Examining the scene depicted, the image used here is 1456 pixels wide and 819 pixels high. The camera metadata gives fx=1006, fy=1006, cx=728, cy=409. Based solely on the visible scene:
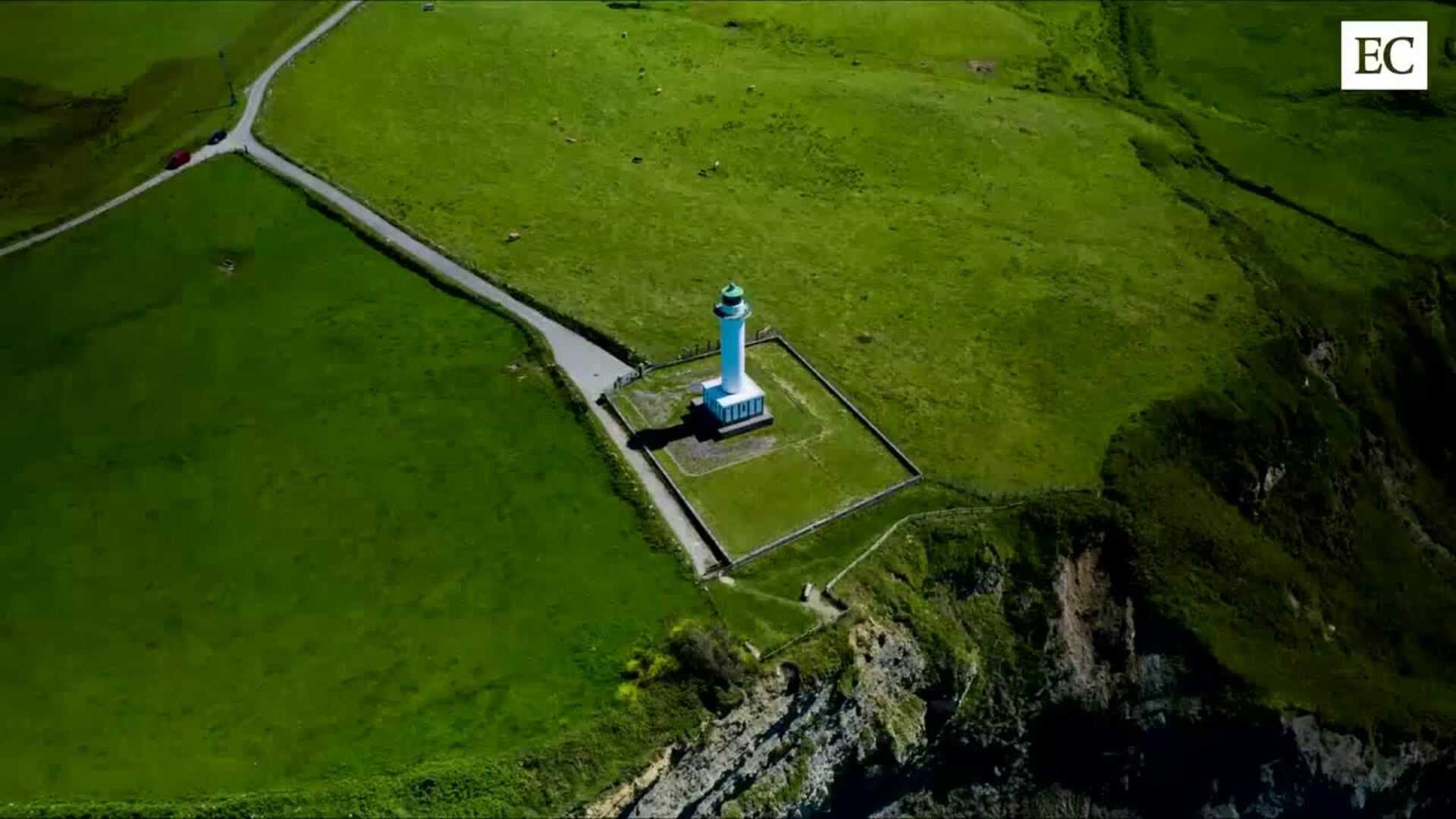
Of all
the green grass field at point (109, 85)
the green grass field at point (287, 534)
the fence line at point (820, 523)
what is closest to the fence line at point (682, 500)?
the fence line at point (820, 523)

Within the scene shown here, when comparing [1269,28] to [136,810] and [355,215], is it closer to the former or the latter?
[355,215]

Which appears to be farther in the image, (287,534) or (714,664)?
(287,534)

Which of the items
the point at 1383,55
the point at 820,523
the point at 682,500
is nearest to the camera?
the point at 820,523

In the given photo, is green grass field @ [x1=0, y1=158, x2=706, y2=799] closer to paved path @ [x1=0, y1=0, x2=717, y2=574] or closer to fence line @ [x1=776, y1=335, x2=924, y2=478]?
paved path @ [x1=0, y1=0, x2=717, y2=574]

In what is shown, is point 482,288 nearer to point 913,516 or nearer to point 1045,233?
point 913,516

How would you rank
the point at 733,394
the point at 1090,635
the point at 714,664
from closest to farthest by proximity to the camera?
the point at 714,664 < the point at 1090,635 < the point at 733,394

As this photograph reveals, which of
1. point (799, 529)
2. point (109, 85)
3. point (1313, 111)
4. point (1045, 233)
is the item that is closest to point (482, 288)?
point (799, 529)
